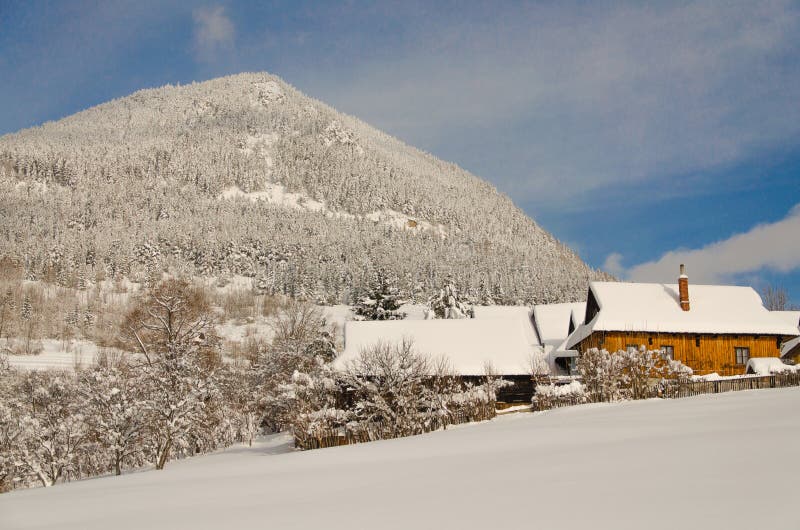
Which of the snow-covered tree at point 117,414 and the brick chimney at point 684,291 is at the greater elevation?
the brick chimney at point 684,291

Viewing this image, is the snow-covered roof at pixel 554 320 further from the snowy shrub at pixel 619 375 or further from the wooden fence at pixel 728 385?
the wooden fence at pixel 728 385

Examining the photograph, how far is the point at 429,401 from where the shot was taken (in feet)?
98.8

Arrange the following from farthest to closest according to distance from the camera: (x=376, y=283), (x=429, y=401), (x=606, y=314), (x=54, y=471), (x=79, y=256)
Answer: (x=79, y=256)
(x=376, y=283)
(x=606, y=314)
(x=54, y=471)
(x=429, y=401)

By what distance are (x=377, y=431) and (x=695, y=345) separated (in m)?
23.1

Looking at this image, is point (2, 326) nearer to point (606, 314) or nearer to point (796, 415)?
point (606, 314)

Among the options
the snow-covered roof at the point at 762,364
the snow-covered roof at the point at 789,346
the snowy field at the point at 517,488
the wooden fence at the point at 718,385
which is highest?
the snow-covered roof at the point at 789,346

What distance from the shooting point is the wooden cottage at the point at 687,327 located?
41.7 meters

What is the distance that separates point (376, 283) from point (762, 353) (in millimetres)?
39271

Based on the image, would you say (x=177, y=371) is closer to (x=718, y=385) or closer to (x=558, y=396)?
(x=558, y=396)

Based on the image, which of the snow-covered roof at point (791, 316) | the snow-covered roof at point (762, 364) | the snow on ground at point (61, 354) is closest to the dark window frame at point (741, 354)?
the snow-covered roof at point (762, 364)

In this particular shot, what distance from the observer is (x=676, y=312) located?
140 feet

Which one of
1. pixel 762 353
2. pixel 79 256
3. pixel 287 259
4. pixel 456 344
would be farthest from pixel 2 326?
pixel 762 353

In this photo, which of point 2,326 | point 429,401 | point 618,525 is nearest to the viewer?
point 618,525

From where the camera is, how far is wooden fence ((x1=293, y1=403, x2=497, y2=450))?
28.3 meters
